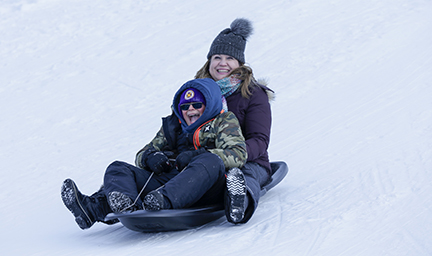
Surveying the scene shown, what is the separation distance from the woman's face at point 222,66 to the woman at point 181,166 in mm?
463

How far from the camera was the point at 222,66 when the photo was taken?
140 inches

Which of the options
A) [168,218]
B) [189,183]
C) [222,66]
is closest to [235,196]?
[189,183]

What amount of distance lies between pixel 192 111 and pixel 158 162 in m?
0.37

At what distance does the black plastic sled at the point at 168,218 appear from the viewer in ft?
7.75

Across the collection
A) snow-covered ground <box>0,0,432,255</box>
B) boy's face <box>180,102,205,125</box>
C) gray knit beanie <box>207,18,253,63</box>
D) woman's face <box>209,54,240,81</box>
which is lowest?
snow-covered ground <box>0,0,432,255</box>

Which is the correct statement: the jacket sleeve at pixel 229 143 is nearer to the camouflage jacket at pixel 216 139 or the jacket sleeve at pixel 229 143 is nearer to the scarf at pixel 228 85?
the camouflage jacket at pixel 216 139

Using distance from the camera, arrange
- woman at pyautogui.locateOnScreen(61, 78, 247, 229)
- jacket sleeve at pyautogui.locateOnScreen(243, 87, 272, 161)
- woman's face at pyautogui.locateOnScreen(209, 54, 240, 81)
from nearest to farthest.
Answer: woman at pyautogui.locateOnScreen(61, 78, 247, 229) < jacket sleeve at pyautogui.locateOnScreen(243, 87, 272, 161) < woman's face at pyautogui.locateOnScreen(209, 54, 240, 81)

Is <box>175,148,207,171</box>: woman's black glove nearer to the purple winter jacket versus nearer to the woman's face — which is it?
the purple winter jacket

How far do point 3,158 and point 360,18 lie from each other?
5.96 m

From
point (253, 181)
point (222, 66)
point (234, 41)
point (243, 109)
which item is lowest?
point (253, 181)

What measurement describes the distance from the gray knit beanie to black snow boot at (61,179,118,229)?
4.56 feet

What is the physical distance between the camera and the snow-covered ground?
8.16 feet

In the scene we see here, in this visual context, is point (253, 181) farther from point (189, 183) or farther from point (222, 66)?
point (222, 66)

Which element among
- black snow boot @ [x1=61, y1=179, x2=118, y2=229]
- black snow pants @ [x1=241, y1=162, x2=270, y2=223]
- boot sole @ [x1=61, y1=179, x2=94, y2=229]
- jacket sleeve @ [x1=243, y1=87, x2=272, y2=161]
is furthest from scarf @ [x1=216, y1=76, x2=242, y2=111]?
boot sole @ [x1=61, y1=179, x2=94, y2=229]
